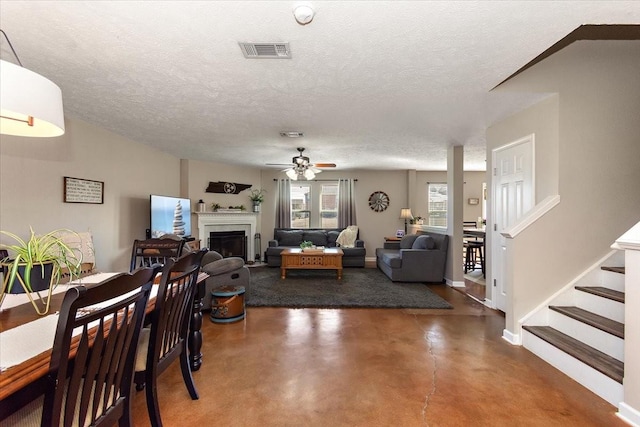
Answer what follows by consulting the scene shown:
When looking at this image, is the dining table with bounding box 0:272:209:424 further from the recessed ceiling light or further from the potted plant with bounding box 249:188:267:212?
the potted plant with bounding box 249:188:267:212

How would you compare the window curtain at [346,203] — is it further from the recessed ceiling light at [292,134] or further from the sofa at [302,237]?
the recessed ceiling light at [292,134]

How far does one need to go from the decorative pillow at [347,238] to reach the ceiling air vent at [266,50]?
5309 millimetres

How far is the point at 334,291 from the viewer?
464cm

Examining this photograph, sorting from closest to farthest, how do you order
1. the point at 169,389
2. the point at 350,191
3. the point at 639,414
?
the point at 639,414 → the point at 169,389 → the point at 350,191

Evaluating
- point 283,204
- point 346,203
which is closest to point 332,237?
point 346,203

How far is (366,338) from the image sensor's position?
295 centimetres

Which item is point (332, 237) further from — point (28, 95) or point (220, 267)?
point (28, 95)

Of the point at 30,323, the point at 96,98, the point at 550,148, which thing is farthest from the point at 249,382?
the point at 550,148

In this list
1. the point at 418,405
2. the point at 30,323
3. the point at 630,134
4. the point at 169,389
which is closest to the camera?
the point at 30,323

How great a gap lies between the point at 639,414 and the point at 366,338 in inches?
72.0

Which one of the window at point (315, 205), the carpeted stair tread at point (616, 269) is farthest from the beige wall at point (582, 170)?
the window at point (315, 205)

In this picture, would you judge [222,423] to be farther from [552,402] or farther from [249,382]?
[552,402]

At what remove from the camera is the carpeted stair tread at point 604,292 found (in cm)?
241

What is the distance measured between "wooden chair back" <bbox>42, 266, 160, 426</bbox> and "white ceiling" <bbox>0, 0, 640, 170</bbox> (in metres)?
1.50
